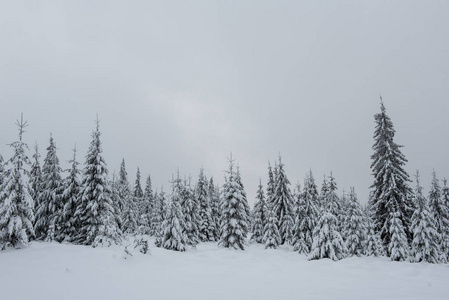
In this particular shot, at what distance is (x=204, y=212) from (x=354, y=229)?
77.1 feet

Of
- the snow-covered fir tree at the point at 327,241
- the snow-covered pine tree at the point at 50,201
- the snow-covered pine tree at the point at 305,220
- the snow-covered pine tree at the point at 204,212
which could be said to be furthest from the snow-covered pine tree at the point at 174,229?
the snow-covered pine tree at the point at 204,212

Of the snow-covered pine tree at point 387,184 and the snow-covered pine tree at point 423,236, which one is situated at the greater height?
the snow-covered pine tree at point 387,184

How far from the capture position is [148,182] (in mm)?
63781

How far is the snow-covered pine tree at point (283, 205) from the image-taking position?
128ft

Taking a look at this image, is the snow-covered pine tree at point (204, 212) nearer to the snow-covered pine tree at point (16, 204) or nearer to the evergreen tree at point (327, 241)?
the evergreen tree at point (327, 241)

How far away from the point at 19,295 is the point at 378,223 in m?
24.9

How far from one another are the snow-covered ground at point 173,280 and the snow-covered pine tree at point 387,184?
8.06 metres

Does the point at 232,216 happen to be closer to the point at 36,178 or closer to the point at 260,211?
the point at 260,211

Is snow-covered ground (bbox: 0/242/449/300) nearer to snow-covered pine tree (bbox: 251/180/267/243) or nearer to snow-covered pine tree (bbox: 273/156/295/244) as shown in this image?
Result: snow-covered pine tree (bbox: 273/156/295/244)

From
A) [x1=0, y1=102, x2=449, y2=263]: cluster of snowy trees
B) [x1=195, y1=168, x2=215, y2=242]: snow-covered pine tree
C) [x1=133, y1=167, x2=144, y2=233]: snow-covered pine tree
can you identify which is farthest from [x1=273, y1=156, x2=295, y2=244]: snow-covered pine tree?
[x1=133, y1=167, x2=144, y2=233]: snow-covered pine tree

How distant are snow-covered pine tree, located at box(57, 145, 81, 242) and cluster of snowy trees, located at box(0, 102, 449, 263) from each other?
0.28 ft

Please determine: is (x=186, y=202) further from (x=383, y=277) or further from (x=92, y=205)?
(x=383, y=277)

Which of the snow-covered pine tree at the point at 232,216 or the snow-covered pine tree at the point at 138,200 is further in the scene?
the snow-covered pine tree at the point at 138,200

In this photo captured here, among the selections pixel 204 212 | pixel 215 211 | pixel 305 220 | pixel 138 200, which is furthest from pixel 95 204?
pixel 138 200
